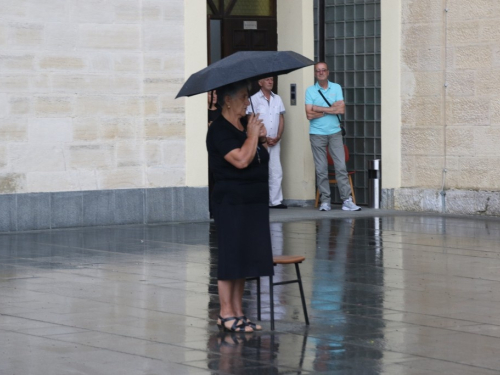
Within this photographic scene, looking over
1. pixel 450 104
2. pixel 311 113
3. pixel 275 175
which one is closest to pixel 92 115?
pixel 275 175

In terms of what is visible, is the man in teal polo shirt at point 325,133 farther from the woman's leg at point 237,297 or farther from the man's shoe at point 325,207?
the woman's leg at point 237,297

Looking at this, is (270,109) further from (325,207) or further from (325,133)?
(325,207)

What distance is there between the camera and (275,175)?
17281 millimetres

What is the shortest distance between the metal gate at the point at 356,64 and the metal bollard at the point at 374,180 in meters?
0.25

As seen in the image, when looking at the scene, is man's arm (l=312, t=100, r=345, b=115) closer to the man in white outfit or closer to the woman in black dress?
the man in white outfit

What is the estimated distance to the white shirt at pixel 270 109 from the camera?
17.2 m

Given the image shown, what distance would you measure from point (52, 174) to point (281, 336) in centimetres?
763

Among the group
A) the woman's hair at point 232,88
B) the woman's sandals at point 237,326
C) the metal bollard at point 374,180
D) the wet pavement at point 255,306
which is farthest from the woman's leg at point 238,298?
the metal bollard at point 374,180

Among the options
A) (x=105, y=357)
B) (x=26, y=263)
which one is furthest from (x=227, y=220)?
(x=26, y=263)

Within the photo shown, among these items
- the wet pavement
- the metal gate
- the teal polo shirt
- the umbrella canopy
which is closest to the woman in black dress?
the umbrella canopy

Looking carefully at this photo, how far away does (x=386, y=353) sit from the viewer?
713cm

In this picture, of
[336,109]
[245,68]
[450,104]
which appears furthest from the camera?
[336,109]

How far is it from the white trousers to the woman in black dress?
9.21 meters

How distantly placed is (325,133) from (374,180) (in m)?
1.04
